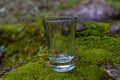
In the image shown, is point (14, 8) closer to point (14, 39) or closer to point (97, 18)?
point (97, 18)

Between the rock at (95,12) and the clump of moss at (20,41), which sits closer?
the clump of moss at (20,41)

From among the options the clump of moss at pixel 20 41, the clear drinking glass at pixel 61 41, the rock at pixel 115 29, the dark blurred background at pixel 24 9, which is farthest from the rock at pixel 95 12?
the clear drinking glass at pixel 61 41

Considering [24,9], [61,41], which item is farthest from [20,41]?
[24,9]

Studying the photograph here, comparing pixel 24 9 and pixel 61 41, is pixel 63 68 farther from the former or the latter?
pixel 24 9

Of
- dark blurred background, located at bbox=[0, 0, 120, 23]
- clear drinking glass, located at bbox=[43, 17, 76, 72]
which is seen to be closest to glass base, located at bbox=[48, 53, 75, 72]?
clear drinking glass, located at bbox=[43, 17, 76, 72]

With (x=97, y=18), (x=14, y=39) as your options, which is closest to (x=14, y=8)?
(x=97, y=18)

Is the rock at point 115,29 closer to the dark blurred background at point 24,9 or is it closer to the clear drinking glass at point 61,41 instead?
the clear drinking glass at point 61,41
